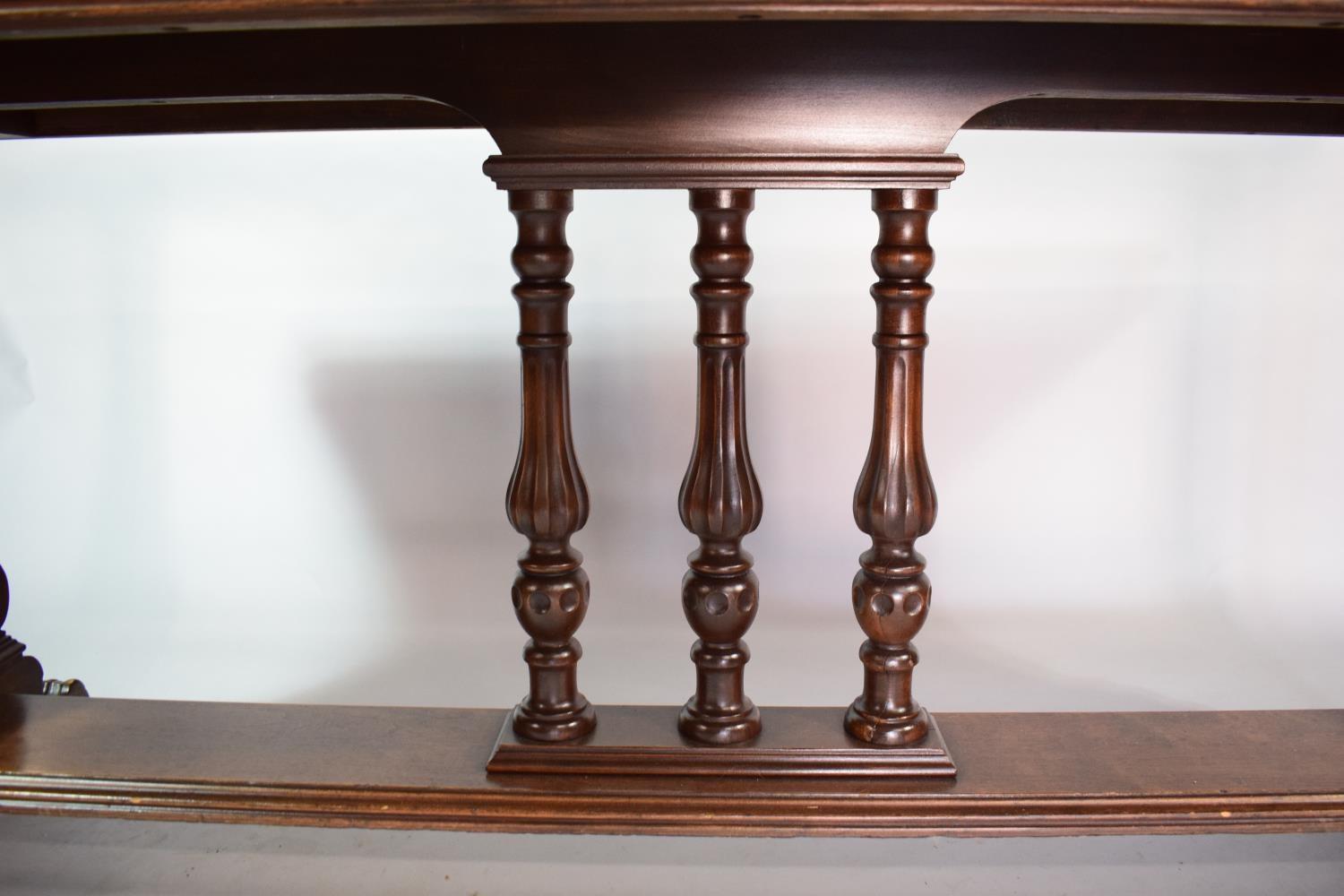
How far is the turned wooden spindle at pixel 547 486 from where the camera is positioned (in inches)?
52.0

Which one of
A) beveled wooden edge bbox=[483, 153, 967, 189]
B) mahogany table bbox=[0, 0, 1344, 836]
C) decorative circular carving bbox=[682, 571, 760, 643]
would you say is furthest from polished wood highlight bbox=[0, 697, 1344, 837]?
beveled wooden edge bbox=[483, 153, 967, 189]

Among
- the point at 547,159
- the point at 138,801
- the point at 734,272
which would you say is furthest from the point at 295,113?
the point at 138,801

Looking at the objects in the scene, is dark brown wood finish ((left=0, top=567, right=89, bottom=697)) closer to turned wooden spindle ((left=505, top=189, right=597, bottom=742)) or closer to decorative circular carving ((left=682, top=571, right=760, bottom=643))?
turned wooden spindle ((left=505, top=189, right=597, bottom=742))

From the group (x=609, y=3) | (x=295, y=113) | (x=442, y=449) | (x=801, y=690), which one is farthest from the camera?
(x=442, y=449)

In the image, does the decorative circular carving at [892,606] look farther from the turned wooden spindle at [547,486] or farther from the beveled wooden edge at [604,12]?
the beveled wooden edge at [604,12]

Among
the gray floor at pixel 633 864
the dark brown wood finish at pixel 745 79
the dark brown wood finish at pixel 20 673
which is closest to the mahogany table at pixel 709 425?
the dark brown wood finish at pixel 745 79

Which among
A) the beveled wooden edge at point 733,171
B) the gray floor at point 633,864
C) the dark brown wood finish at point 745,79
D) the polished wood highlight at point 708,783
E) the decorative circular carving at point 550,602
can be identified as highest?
the dark brown wood finish at point 745,79

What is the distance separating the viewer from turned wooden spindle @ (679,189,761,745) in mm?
1314

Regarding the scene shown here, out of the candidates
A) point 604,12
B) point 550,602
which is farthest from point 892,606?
point 604,12

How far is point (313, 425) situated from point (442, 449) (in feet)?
0.86

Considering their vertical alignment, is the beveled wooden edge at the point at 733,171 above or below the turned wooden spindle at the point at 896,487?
above

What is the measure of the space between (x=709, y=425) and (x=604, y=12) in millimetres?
446

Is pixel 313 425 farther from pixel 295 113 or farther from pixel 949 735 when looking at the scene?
pixel 949 735

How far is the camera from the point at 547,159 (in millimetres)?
1264
